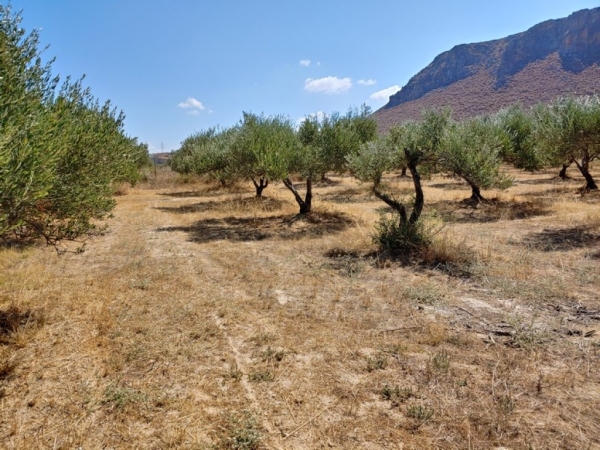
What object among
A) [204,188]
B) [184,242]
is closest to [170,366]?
[184,242]

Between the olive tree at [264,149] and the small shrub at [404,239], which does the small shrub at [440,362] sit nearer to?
the small shrub at [404,239]

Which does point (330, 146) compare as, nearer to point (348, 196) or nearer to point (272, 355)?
point (348, 196)

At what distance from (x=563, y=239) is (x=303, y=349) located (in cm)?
1090

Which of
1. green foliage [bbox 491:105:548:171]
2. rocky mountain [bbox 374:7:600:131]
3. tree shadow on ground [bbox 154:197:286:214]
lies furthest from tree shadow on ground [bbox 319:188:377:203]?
rocky mountain [bbox 374:7:600:131]

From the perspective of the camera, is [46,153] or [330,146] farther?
[330,146]

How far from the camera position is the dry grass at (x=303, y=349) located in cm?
377

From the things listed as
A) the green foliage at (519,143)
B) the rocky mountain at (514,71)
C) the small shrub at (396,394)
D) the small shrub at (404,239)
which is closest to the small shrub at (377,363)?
the small shrub at (396,394)

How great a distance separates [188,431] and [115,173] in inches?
222

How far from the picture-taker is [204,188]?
35.4 meters

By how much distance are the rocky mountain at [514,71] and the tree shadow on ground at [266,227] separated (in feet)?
214

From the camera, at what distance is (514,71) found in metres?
95.9

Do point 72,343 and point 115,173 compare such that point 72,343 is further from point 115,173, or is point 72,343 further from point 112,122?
point 112,122

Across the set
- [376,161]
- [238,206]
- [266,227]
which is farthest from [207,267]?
[238,206]

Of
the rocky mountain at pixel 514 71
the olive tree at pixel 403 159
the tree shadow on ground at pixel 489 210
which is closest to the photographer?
the olive tree at pixel 403 159
